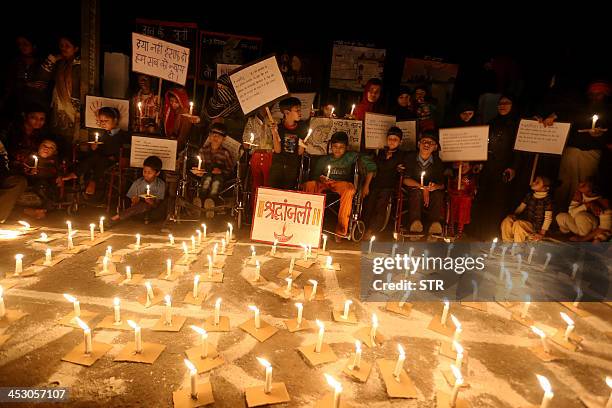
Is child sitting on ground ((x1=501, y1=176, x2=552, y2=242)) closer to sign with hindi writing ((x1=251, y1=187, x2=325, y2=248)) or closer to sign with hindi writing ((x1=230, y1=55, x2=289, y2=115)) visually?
sign with hindi writing ((x1=251, y1=187, x2=325, y2=248))

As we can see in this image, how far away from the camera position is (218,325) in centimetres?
338

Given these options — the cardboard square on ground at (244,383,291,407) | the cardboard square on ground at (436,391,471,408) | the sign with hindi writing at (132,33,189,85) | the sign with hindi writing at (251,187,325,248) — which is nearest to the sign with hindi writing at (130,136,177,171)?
the sign with hindi writing at (132,33,189,85)

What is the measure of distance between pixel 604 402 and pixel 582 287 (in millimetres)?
2621

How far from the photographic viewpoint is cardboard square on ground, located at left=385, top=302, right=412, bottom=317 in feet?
12.8

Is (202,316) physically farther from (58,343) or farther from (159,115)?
(159,115)

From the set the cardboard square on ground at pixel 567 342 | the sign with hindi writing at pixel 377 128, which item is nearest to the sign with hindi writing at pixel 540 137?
the sign with hindi writing at pixel 377 128

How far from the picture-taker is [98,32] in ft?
23.2

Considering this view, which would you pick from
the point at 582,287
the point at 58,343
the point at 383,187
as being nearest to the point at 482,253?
the point at 582,287

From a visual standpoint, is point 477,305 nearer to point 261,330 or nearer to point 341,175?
point 261,330

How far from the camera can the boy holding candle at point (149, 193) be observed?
6.00m

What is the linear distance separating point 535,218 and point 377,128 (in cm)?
312

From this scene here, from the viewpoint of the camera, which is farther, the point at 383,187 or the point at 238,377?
the point at 383,187

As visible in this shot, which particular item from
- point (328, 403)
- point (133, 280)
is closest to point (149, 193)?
point (133, 280)

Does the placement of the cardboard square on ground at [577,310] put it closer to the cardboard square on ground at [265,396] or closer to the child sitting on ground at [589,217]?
the child sitting on ground at [589,217]
